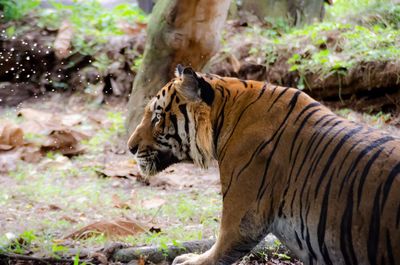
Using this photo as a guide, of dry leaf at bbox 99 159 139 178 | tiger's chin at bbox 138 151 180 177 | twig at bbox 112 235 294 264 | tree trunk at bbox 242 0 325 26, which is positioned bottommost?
dry leaf at bbox 99 159 139 178

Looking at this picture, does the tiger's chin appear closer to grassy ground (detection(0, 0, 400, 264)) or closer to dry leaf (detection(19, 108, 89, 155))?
grassy ground (detection(0, 0, 400, 264))

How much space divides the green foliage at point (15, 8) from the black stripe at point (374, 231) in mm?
9553

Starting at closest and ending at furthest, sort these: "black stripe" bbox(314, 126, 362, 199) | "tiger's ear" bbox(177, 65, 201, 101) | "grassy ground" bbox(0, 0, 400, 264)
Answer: "black stripe" bbox(314, 126, 362, 199) → "tiger's ear" bbox(177, 65, 201, 101) → "grassy ground" bbox(0, 0, 400, 264)

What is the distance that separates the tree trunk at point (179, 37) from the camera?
26.5ft

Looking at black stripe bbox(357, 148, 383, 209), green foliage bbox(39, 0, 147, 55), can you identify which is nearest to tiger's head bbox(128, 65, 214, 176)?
black stripe bbox(357, 148, 383, 209)

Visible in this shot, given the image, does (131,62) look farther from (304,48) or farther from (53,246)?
(53,246)

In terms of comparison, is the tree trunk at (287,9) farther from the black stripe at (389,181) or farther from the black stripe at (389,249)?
the black stripe at (389,249)

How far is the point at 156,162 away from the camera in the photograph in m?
4.82

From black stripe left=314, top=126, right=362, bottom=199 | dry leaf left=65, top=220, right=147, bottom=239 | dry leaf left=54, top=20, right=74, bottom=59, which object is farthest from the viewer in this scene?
dry leaf left=54, top=20, right=74, bottom=59

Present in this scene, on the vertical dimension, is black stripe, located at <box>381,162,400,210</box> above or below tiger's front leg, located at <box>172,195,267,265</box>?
above

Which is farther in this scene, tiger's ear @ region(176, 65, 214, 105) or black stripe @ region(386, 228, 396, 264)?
tiger's ear @ region(176, 65, 214, 105)

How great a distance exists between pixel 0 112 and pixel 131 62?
2.26 meters

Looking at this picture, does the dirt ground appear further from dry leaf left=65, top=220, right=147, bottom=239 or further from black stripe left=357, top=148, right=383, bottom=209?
black stripe left=357, top=148, right=383, bottom=209

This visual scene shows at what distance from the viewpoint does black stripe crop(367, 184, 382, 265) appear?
3465mm
